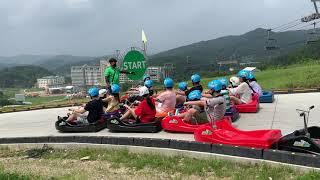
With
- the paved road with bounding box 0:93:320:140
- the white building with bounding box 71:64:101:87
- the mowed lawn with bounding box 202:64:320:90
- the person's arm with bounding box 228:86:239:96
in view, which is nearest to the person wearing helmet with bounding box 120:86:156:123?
the paved road with bounding box 0:93:320:140

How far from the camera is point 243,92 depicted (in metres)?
15.0

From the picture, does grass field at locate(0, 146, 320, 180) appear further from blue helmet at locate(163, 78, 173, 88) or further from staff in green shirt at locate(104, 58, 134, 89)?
staff in green shirt at locate(104, 58, 134, 89)

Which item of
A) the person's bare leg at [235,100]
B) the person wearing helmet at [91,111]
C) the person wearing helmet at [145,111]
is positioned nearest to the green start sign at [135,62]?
the person wearing helmet at [91,111]

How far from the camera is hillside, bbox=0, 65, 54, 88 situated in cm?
11310

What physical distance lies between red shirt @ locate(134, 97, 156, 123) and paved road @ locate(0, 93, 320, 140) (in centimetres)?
42

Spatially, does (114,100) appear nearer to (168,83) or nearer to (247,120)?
(168,83)

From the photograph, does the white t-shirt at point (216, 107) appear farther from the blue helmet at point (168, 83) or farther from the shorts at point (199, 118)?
the blue helmet at point (168, 83)

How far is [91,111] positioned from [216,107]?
3.88 metres

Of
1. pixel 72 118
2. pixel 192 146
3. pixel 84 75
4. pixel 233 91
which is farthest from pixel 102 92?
pixel 84 75

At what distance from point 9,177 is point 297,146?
191 inches

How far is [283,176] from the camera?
→ 7.86 metres

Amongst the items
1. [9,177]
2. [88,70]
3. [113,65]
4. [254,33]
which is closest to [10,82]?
[254,33]

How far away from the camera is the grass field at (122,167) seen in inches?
324

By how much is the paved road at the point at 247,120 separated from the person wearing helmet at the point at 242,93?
0.59 metres
